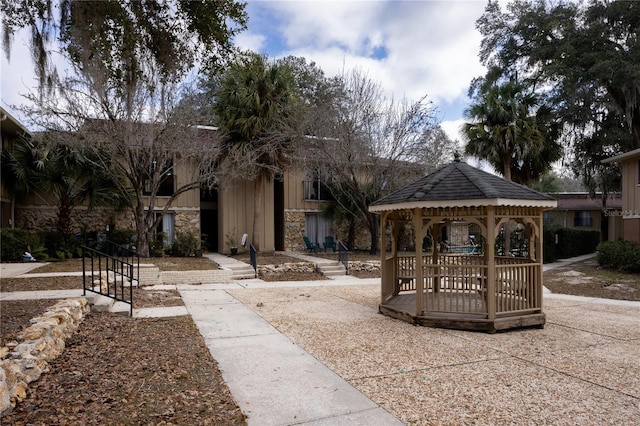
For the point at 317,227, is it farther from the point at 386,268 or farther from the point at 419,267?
the point at 419,267

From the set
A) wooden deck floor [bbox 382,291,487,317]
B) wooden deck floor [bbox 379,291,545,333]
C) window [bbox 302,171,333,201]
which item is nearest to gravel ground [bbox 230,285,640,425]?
wooden deck floor [bbox 379,291,545,333]

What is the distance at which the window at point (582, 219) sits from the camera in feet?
95.6

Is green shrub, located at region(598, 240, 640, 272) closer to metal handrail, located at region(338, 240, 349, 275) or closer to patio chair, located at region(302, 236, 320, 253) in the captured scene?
metal handrail, located at region(338, 240, 349, 275)

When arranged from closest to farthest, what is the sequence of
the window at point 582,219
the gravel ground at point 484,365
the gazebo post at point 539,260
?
the gravel ground at point 484,365 → the gazebo post at point 539,260 → the window at point 582,219

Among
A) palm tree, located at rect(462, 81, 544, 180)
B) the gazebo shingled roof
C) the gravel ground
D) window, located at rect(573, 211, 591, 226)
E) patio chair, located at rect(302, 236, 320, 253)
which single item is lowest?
the gravel ground

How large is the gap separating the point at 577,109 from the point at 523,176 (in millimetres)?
4006

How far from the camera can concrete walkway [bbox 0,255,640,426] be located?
3.80 m

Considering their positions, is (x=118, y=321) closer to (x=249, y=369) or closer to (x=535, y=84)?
(x=249, y=369)

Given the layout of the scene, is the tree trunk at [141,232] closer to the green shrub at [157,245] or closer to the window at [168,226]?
the green shrub at [157,245]

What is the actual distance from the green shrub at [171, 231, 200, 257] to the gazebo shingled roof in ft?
38.3

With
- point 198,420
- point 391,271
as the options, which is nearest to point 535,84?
point 391,271

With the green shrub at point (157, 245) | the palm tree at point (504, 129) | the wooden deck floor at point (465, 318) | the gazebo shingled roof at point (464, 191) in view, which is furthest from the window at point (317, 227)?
the wooden deck floor at point (465, 318)

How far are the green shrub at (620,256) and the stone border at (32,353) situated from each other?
661 inches

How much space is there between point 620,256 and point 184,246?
16.7 metres
